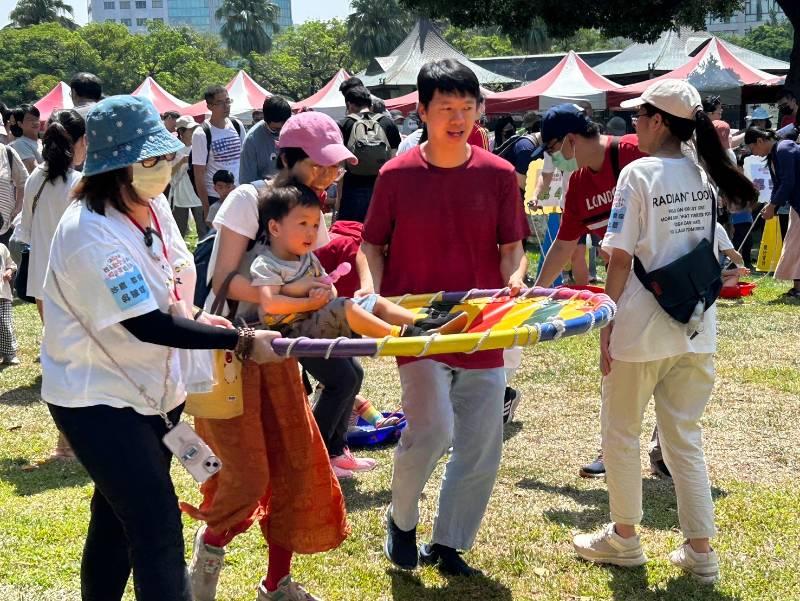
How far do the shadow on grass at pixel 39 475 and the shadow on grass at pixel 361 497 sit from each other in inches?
60.5

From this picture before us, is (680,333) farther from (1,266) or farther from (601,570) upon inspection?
(1,266)

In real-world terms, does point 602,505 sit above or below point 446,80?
below

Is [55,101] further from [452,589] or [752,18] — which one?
[752,18]

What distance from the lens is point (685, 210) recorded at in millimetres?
4066

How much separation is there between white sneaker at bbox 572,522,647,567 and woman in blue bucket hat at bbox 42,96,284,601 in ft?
6.41

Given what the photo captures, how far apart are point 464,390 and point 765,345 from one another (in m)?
5.94

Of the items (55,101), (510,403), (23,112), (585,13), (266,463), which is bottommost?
(510,403)

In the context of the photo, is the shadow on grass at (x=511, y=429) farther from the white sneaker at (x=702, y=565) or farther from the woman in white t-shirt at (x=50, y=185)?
the woman in white t-shirt at (x=50, y=185)

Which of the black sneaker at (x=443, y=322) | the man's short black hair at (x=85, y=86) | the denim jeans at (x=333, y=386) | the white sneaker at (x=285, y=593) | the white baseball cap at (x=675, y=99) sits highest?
the man's short black hair at (x=85, y=86)

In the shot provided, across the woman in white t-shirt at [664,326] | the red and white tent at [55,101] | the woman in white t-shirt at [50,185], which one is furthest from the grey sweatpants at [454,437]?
the red and white tent at [55,101]

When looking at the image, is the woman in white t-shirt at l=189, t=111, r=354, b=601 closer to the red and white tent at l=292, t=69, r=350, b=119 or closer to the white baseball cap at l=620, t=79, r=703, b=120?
the white baseball cap at l=620, t=79, r=703, b=120

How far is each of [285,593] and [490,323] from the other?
4.35ft

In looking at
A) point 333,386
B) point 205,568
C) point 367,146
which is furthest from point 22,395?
point 205,568

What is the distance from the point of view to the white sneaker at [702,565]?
4203 millimetres
